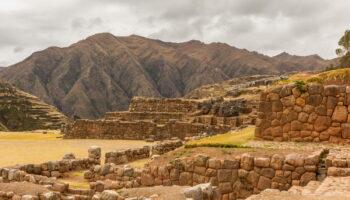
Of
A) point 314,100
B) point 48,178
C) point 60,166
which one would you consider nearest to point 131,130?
point 60,166

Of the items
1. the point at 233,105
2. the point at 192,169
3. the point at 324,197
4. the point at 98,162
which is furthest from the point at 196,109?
the point at 324,197

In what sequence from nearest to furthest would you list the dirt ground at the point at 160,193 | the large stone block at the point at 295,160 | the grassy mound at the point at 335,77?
the dirt ground at the point at 160,193 → the large stone block at the point at 295,160 → the grassy mound at the point at 335,77

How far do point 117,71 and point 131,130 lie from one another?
110577 mm

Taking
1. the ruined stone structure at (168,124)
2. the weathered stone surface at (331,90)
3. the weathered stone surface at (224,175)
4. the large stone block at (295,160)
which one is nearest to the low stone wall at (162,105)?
the ruined stone structure at (168,124)

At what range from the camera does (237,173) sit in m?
10.5

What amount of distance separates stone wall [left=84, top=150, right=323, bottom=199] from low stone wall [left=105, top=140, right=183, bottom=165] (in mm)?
4434

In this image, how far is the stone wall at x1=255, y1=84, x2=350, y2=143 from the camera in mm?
13422

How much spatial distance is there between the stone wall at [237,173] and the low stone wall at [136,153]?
4434mm

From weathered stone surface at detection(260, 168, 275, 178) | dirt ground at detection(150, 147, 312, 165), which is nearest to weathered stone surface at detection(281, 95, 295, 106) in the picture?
dirt ground at detection(150, 147, 312, 165)

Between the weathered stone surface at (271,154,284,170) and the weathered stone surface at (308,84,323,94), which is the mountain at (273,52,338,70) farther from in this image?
the weathered stone surface at (271,154,284,170)

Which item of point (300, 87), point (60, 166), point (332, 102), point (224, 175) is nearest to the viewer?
point (224, 175)

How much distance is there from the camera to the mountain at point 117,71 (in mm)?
124250

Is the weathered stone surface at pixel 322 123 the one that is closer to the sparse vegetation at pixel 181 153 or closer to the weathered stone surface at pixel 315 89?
the weathered stone surface at pixel 315 89

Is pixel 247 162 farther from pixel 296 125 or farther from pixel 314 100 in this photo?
pixel 314 100
